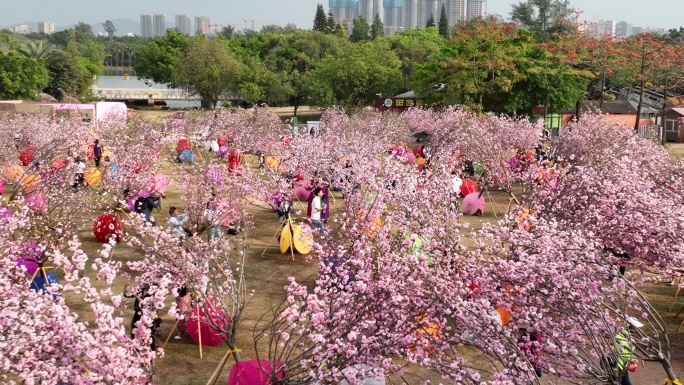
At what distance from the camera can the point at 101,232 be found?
19.8 m

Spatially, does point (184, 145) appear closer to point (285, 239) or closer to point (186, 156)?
point (186, 156)

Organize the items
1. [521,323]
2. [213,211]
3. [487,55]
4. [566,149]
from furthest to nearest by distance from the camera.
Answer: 1. [487,55]
2. [566,149]
3. [213,211]
4. [521,323]

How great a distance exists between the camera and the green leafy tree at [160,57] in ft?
289

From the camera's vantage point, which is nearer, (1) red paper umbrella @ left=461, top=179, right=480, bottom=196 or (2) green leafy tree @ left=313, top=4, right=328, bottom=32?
(1) red paper umbrella @ left=461, top=179, right=480, bottom=196

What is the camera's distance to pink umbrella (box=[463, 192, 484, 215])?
24.7m

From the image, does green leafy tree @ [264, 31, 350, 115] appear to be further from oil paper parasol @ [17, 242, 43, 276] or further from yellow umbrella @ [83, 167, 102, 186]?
oil paper parasol @ [17, 242, 43, 276]

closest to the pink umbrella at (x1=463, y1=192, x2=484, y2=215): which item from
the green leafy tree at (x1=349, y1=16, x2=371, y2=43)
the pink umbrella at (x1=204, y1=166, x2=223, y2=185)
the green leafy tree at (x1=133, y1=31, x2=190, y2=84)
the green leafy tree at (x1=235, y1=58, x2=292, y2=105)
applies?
the pink umbrella at (x1=204, y1=166, x2=223, y2=185)

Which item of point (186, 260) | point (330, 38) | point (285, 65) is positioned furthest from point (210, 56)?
point (186, 260)

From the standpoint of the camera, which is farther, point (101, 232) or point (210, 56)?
point (210, 56)

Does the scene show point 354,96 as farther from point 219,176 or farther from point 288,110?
point 219,176

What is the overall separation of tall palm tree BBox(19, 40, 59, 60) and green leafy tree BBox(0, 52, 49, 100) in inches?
356

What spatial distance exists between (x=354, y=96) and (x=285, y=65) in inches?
1025

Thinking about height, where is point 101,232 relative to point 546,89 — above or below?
below

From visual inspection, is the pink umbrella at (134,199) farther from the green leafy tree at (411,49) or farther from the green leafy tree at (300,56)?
the green leafy tree at (300,56)
